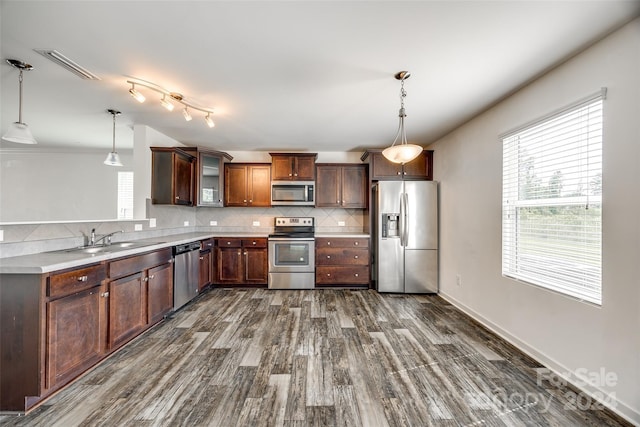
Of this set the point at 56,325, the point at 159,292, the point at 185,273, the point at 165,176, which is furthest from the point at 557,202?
the point at 165,176

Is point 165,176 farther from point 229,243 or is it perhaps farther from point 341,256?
point 341,256

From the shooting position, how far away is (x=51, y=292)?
1659mm

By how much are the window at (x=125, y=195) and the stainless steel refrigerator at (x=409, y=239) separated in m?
3.55

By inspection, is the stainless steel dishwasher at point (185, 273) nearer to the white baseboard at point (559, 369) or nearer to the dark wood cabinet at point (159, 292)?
the dark wood cabinet at point (159, 292)

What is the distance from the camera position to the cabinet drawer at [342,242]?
4258mm

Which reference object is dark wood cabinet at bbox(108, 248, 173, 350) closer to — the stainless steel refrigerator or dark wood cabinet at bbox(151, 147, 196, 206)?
dark wood cabinet at bbox(151, 147, 196, 206)

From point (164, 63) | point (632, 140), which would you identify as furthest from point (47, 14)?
point (632, 140)

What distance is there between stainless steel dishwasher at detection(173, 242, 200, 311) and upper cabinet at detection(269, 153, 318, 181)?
1.76m

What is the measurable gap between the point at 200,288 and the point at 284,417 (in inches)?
109

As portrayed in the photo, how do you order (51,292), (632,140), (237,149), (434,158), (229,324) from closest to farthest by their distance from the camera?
1. (632,140)
2. (51,292)
3. (229,324)
4. (434,158)
5. (237,149)

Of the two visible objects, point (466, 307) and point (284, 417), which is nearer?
point (284, 417)

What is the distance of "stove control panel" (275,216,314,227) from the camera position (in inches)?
182

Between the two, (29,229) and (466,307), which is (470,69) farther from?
(29,229)

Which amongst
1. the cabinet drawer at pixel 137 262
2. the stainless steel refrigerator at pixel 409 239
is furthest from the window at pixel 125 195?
the stainless steel refrigerator at pixel 409 239
